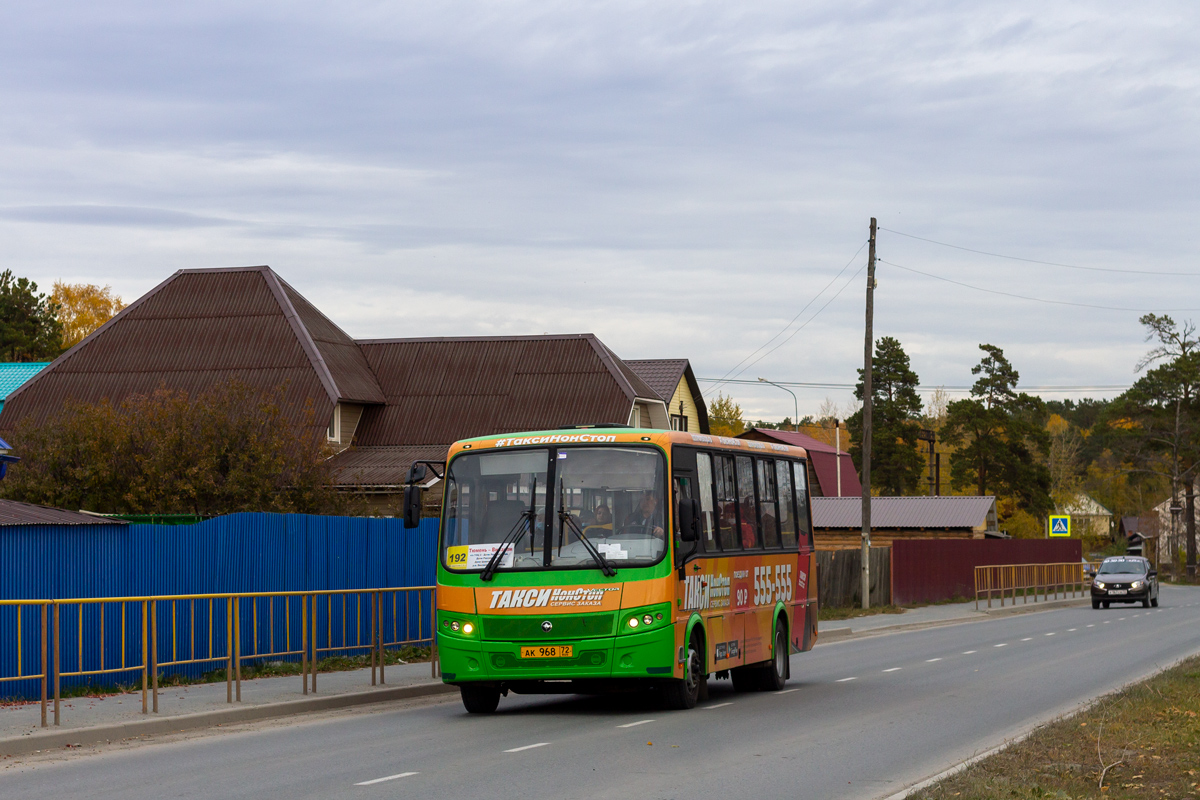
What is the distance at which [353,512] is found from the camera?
3170 cm

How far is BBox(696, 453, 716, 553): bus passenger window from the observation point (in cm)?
1548

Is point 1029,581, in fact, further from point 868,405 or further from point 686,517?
point 686,517

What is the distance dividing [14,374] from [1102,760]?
49.1m

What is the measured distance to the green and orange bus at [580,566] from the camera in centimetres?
1411

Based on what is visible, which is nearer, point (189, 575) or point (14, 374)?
point (189, 575)

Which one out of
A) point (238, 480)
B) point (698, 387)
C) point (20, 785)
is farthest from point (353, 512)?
point (698, 387)

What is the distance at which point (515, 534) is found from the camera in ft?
47.7

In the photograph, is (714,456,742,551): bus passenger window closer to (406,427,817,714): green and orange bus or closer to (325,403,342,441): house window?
(406,427,817,714): green and orange bus

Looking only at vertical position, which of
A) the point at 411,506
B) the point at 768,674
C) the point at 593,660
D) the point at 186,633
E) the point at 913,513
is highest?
the point at 411,506

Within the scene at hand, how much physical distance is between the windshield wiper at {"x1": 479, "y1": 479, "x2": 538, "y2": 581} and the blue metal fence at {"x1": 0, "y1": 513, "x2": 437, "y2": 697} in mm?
3580

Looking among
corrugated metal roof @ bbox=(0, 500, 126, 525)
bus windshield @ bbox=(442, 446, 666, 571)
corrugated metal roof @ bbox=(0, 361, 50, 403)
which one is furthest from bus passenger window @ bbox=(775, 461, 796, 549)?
corrugated metal roof @ bbox=(0, 361, 50, 403)

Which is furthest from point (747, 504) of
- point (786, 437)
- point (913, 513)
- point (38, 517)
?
point (786, 437)

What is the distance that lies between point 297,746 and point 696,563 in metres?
4.73

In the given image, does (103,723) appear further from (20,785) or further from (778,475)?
(778,475)
